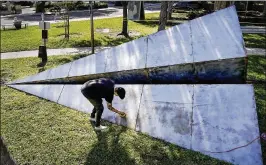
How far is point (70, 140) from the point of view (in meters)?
6.71

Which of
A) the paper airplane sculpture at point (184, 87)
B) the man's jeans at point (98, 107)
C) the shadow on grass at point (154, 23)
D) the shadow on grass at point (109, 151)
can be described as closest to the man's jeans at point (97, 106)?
the man's jeans at point (98, 107)

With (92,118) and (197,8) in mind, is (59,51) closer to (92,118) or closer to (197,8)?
(92,118)

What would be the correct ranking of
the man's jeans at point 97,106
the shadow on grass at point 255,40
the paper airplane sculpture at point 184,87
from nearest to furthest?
the paper airplane sculpture at point 184,87 < the man's jeans at point 97,106 < the shadow on grass at point 255,40

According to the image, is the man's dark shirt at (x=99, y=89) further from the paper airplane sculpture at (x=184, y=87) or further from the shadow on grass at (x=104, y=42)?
the shadow on grass at (x=104, y=42)

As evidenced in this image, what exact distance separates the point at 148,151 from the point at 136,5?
13.0 meters

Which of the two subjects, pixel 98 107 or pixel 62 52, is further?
pixel 62 52

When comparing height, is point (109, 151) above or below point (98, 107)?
below

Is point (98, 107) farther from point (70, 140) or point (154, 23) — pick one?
point (154, 23)

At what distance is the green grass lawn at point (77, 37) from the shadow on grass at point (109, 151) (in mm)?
9769

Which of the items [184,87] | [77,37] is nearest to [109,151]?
[184,87]

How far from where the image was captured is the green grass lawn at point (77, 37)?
16250mm

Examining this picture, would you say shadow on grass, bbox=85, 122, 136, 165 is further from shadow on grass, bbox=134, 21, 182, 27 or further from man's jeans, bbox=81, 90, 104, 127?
shadow on grass, bbox=134, 21, 182, 27

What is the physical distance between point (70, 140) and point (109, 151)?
951 mm

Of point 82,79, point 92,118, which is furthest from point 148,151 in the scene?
point 82,79
